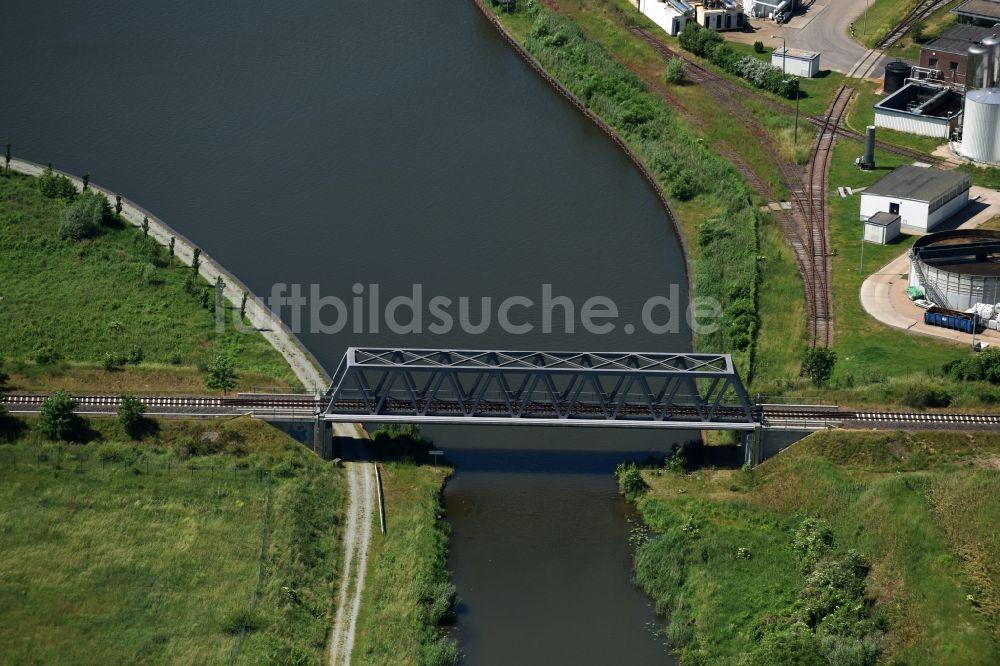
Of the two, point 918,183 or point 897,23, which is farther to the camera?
point 897,23

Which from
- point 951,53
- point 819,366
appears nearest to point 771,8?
point 951,53

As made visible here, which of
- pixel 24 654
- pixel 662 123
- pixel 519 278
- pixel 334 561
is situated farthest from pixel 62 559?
pixel 662 123

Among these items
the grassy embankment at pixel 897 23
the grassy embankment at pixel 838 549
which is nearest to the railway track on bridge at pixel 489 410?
the grassy embankment at pixel 838 549

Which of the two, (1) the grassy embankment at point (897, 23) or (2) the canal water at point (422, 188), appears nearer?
(2) the canal water at point (422, 188)

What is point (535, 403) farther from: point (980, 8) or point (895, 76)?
point (980, 8)

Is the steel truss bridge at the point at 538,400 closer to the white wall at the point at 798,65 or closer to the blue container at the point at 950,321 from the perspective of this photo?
the blue container at the point at 950,321
